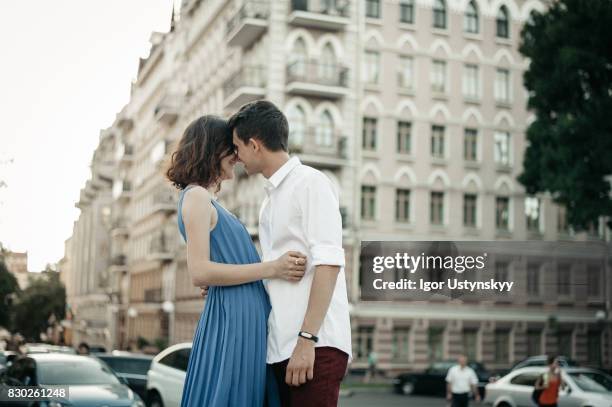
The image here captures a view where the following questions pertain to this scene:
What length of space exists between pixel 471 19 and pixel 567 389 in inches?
1147

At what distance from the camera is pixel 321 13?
42.3 metres

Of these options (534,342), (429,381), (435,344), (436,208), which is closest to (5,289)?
(429,381)

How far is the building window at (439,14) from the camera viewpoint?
148 ft

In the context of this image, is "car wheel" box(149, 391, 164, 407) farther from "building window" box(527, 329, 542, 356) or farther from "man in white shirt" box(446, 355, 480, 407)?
"building window" box(527, 329, 542, 356)

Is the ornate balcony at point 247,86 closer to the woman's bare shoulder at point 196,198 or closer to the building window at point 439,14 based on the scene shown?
the building window at point 439,14

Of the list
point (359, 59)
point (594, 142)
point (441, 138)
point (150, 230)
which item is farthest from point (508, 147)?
point (150, 230)

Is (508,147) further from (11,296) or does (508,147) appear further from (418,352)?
(11,296)

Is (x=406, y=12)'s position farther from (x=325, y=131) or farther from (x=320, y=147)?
(x=320, y=147)

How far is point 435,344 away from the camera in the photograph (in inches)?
1713

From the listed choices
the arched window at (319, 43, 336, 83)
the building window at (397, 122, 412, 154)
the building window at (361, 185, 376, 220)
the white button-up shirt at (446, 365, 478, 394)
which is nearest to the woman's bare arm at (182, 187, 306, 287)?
the white button-up shirt at (446, 365, 478, 394)

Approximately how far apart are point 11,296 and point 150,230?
32630 millimetres

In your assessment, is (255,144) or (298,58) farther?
(298,58)

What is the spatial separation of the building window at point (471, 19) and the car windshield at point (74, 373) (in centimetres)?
3390

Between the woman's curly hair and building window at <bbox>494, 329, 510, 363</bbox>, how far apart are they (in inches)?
1666
